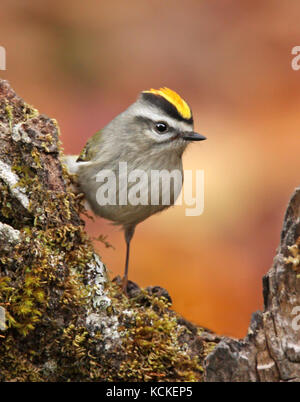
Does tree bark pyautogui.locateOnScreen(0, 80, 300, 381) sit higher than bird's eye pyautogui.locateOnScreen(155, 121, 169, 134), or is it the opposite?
bird's eye pyautogui.locateOnScreen(155, 121, 169, 134)

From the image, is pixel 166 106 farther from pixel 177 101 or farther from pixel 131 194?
pixel 131 194

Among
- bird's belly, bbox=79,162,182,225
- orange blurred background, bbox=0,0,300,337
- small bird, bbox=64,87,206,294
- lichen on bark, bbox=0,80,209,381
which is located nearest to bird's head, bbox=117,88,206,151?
small bird, bbox=64,87,206,294

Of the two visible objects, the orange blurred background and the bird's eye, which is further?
the orange blurred background

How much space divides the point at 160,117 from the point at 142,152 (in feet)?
0.56

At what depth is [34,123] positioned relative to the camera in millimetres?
1903

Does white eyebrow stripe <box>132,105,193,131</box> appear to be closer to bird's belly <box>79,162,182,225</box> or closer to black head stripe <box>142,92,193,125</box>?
black head stripe <box>142,92,193,125</box>

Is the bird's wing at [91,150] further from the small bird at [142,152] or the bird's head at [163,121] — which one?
the bird's head at [163,121]

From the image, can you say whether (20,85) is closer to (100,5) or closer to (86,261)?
(100,5)

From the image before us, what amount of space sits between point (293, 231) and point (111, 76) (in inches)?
127

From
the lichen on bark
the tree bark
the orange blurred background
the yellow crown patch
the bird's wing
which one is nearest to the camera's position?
the tree bark

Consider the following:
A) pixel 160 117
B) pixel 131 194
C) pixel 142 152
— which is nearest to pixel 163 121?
pixel 160 117

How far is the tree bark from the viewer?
160 cm

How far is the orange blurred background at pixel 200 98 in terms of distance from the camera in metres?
3.49

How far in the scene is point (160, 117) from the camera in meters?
2.42
